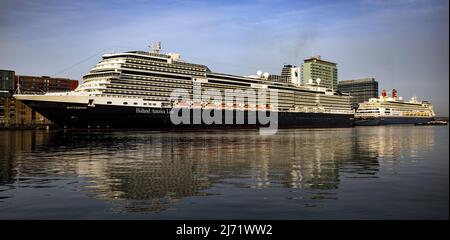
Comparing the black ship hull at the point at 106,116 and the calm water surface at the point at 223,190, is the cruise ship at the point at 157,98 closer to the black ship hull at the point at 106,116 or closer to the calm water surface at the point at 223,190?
the black ship hull at the point at 106,116

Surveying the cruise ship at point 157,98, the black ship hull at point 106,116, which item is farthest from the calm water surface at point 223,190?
the cruise ship at point 157,98

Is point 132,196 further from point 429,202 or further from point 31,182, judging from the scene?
point 429,202

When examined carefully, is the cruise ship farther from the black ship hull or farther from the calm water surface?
the calm water surface

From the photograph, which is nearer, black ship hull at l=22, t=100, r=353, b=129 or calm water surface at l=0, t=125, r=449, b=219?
calm water surface at l=0, t=125, r=449, b=219

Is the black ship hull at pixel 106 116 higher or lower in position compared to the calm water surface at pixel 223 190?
higher

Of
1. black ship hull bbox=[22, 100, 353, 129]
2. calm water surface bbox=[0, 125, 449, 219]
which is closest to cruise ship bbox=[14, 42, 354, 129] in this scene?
black ship hull bbox=[22, 100, 353, 129]

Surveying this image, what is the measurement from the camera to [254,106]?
130750mm

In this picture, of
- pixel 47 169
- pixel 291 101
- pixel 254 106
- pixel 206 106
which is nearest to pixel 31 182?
pixel 47 169

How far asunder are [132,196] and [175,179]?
4541 mm

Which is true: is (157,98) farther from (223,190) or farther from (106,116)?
(223,190)

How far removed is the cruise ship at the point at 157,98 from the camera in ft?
290

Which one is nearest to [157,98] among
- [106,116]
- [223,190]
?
[106,116]

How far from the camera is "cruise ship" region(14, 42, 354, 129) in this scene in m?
88.2

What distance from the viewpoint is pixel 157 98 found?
102125 millimetres
